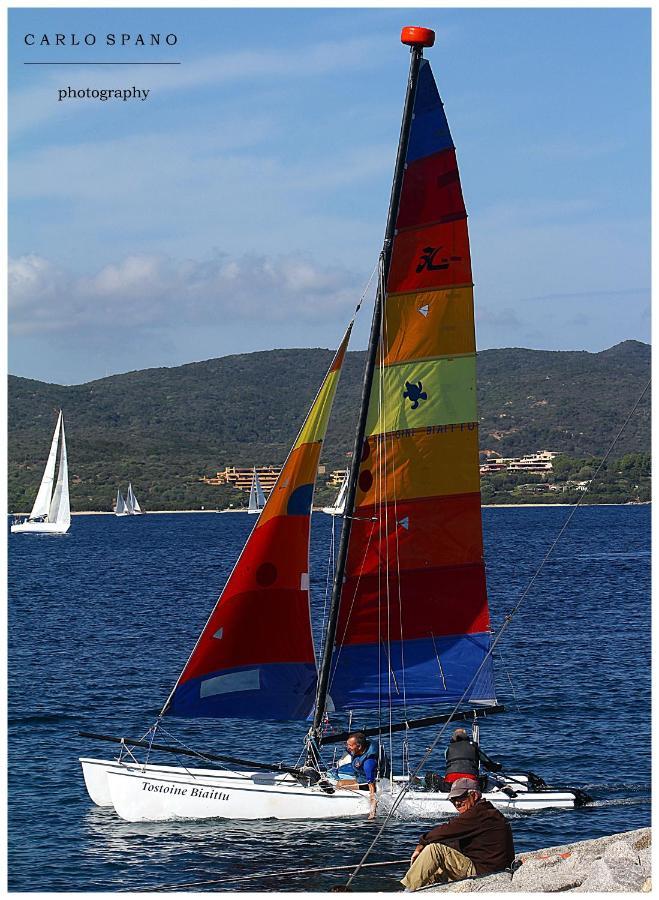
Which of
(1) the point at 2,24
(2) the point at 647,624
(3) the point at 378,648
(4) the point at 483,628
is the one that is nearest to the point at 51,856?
(3) the point at 378,648

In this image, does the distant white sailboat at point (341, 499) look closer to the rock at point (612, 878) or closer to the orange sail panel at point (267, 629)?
the orange sail panel at point (267, 629)

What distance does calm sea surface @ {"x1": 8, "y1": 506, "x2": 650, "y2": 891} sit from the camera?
2281 centimetres

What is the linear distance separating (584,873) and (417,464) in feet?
29.1

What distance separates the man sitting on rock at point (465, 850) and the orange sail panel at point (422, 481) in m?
6.44

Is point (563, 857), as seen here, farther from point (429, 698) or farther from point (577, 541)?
point (577, 541)

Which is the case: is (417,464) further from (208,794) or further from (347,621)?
(208,794)

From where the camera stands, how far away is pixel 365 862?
2245cm

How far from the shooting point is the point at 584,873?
16.5m

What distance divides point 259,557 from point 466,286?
6.22 meters

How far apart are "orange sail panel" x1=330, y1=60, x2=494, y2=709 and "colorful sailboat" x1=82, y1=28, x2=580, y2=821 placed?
0.09ft

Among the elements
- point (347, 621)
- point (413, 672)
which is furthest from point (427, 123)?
point (413, 672)

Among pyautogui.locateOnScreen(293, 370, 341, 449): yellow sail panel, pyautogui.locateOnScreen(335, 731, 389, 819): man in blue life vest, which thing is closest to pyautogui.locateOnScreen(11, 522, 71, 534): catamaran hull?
pyautogui.locateOnScreen(335, 731, 389, 819): man in blue life vest

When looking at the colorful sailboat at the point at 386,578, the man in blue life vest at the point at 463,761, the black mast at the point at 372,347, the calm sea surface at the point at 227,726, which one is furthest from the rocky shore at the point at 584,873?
the black mast at the point at 372,347

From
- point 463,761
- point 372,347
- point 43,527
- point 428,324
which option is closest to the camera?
point 463,761
